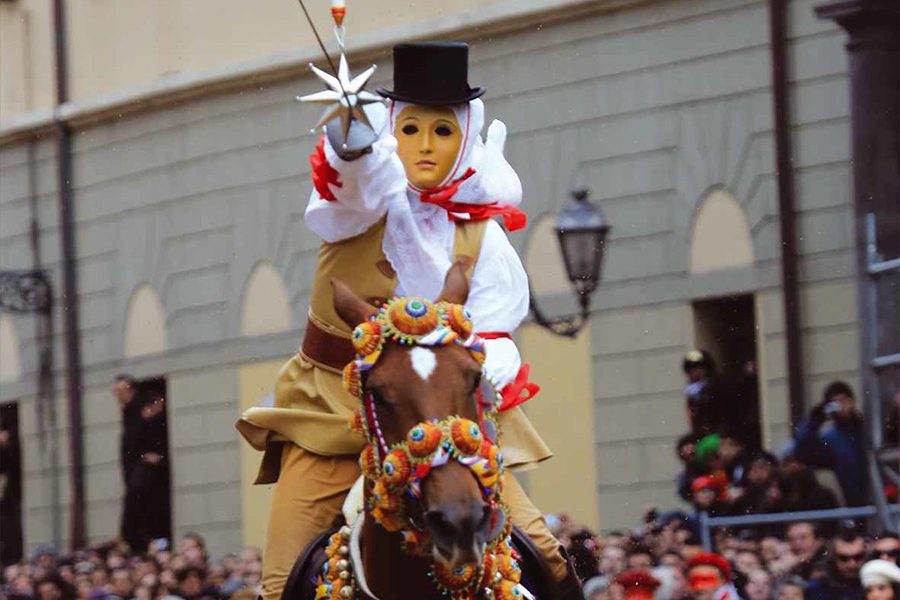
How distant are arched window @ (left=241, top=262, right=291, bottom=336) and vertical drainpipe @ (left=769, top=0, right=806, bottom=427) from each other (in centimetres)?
695

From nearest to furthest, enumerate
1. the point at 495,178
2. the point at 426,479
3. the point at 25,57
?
1. the point at 426,479
2. the point at 495,178
3. the point at 25,57

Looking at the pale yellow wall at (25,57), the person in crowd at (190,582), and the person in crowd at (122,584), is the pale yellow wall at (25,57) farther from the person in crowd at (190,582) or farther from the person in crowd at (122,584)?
the person in crowd at (190,582)

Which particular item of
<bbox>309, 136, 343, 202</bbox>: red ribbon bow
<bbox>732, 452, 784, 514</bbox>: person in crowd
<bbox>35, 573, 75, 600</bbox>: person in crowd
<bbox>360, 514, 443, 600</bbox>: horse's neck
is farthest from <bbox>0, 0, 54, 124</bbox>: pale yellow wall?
<bbox>360, 514, 443, 600</bbox>: horse's neck

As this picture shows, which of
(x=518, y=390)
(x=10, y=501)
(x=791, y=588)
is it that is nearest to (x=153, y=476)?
(x=10, y=501)

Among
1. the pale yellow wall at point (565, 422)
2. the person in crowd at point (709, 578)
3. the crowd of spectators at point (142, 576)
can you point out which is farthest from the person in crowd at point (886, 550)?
the pale yellow wall at point (565, 422)

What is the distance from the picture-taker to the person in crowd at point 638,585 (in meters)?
14.6

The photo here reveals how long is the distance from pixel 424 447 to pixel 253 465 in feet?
63.0

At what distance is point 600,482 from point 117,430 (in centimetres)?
829

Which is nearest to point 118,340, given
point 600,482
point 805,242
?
point 600,482

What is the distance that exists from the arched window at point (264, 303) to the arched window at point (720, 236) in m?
5.88

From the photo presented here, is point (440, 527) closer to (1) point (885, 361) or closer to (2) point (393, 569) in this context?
(2) point (393, 569)

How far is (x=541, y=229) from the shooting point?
24.5m

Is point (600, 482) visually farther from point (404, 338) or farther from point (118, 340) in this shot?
point (404, 338)

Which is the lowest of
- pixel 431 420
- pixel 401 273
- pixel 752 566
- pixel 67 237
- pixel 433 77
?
pixel 752 566
